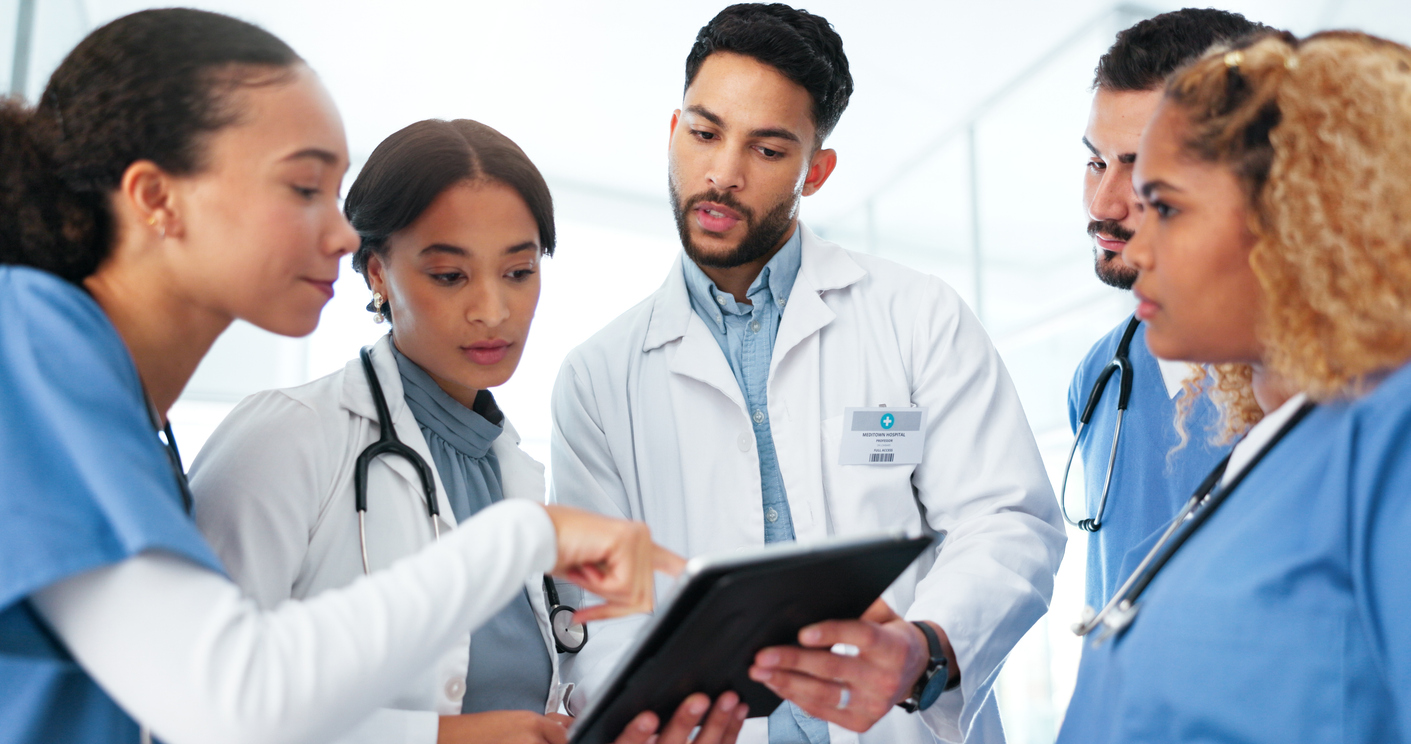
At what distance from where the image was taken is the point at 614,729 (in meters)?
1.19

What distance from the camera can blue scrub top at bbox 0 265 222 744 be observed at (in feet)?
2.44

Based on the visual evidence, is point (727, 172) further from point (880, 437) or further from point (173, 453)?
point (173, 453)

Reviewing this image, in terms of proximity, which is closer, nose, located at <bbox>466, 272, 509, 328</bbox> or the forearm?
the forearm

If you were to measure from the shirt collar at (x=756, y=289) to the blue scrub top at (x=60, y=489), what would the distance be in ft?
3.97

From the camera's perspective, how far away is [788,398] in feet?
5.87

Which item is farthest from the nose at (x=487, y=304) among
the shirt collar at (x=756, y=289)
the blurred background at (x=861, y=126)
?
the blurred background at (x=861, y=126)

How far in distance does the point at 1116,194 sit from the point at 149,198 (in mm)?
1781

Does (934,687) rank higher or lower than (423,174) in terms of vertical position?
lower

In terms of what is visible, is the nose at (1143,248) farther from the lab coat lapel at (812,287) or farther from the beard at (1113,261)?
the beard at (1113,261)

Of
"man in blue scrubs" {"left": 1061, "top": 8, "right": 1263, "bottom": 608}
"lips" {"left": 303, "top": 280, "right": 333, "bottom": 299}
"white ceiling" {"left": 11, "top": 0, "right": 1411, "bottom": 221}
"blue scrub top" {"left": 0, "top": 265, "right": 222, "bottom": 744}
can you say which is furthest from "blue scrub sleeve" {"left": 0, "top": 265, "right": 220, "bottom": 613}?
"white ceiling" {"left": 11, "top": 0, "right": 1411, "bottom": 221}

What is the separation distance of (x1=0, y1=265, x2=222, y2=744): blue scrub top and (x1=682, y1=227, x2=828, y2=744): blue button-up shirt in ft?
3.54

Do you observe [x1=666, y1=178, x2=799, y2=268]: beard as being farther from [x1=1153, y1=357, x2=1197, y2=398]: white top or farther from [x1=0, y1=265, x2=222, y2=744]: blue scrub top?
[x1=0, y1=265, x2=222, y2=744]: blue scrub top

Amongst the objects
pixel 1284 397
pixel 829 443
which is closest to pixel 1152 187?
pixel 1284 397

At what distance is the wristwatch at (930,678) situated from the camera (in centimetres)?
135
